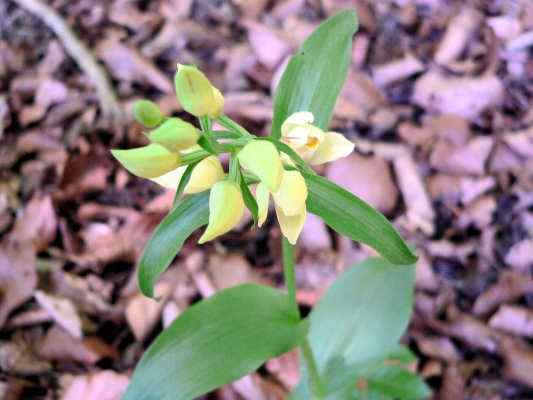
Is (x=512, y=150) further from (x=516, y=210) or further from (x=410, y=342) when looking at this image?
(x=410, y=342)

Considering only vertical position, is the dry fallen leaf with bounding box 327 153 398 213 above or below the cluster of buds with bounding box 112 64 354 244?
below

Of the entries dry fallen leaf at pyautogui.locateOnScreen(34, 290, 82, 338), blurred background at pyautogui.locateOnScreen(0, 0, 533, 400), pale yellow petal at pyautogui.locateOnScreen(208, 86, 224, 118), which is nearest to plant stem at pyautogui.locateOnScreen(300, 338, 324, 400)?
blurred background at pyautogui.locateOnScreen(0, 0, 533, 400)

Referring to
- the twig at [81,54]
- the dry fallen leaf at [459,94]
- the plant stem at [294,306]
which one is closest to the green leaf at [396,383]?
the plant stem at [294,306]

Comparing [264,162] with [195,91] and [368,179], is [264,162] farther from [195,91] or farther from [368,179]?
[368,179]

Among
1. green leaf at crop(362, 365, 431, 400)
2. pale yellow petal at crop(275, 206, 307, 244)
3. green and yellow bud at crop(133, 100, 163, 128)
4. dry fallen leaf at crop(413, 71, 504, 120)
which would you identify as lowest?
green leaf at crop(362, 365, 431, 400)

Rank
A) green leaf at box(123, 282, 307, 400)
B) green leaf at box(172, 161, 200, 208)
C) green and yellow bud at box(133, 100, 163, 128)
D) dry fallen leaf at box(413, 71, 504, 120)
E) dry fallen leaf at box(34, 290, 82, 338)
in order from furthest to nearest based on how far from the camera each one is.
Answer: dry fallen leaf at box(413, 71, 504, 120), dry fallen leaf at box(34, 290, 82, 338), green leaf at box(123, 282, 307, 400), green leaf at box(172, 161, 200, 208), green and yellow bud at box(133, 100, 163, 128)

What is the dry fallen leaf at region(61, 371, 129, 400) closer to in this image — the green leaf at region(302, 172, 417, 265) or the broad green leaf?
the broad green leaf
